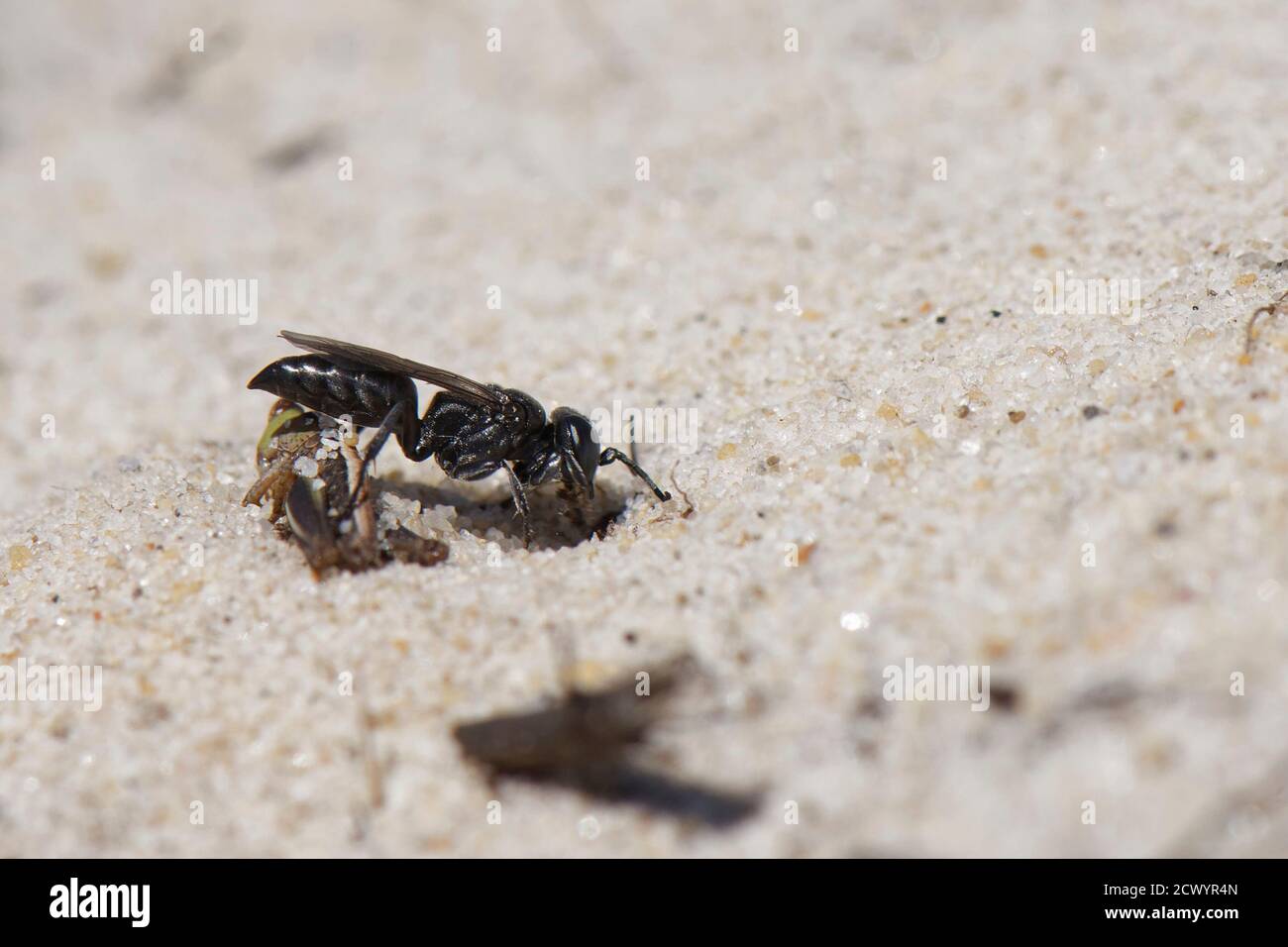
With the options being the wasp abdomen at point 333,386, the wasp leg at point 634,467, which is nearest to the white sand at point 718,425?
the wasp leg at point 634,467

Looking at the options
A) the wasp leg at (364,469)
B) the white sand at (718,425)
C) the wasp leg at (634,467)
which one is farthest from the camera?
the wasp leg at (634,467)

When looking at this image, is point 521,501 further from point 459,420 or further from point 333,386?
point 333,386

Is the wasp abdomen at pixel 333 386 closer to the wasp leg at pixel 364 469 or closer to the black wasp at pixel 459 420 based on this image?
the black wasp at pixel 459 420

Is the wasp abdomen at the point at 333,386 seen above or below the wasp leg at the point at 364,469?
above

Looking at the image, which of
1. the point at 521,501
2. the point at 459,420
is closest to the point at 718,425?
the point at 521,501

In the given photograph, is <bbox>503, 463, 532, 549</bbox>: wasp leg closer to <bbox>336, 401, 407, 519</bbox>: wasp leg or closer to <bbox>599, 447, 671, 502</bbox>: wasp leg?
<bbox>599, 447, 671, 502</bbox>: wasp leg

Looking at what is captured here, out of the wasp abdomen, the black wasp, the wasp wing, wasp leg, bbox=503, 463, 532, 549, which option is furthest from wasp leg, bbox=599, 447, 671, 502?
the wasp abdomen
